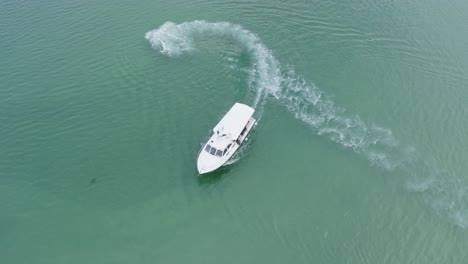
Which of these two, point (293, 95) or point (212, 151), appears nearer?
point (212, 151)

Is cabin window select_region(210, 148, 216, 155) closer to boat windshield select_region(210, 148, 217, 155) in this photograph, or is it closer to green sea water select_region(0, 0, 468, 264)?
boat windshield select_region(210, 148, 217, 155)

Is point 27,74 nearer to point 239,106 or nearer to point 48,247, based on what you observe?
point 48,247

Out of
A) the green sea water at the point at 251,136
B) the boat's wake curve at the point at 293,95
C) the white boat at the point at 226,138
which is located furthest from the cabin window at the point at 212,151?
the boat's wake curve at the point at 293,95

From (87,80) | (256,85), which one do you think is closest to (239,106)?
(256,85)

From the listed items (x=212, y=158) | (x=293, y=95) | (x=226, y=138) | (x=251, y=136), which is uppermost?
(x=293, y=95)

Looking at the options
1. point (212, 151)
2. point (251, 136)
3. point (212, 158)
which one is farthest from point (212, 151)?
point (251, 136)

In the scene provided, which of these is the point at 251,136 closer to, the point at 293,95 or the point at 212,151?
the point at 212,151
